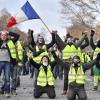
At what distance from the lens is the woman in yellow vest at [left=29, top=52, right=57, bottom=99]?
17094 mm

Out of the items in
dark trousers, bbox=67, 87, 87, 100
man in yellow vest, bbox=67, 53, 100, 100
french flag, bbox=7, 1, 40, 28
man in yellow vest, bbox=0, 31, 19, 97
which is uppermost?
french flag, bbox=7, 1, 40, 28

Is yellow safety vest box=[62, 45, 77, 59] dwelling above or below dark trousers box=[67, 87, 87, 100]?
above

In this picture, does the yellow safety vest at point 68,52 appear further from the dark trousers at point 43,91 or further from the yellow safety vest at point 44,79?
the dark trousers at point 43,91

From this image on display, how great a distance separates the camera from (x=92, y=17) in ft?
156

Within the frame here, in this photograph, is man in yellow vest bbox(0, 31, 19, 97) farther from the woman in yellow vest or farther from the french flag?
the french flag

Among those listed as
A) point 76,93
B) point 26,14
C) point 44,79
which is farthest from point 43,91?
point 26,14

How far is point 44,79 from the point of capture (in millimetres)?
17234

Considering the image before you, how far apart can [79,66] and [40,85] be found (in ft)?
4.50

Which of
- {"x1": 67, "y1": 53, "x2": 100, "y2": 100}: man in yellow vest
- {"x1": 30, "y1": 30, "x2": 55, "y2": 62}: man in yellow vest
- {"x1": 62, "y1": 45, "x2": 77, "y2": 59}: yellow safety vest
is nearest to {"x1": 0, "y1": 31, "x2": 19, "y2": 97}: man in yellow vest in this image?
{"x1": 30, "y1": 30, "x2": 55, "y2": 62}: man in yellow vest

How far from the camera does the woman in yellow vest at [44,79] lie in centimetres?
1709

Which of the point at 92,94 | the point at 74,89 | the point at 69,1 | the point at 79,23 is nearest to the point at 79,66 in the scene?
the point at 74,89

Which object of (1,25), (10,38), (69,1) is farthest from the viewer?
(1,25)

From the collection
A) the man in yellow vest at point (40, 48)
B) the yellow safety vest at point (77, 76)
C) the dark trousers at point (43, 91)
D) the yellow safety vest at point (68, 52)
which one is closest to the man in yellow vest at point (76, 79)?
the yellow safety vest at point (77, 76)

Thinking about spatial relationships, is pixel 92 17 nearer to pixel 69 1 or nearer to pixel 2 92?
pixel 69 1
